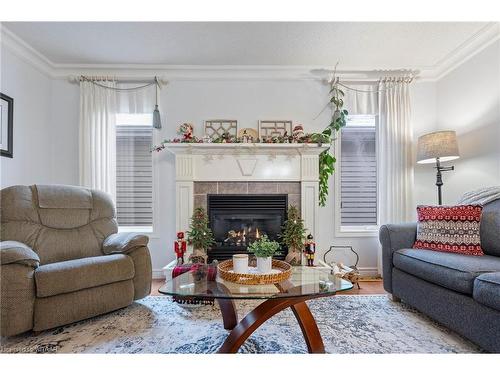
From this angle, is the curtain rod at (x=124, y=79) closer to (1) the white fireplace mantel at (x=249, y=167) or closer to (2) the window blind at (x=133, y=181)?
(2) the window blind at (x=133, y=181)

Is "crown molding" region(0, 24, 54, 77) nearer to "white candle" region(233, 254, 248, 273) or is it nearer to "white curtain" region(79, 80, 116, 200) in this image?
"white curtain" region(79, 80, 116, 200)

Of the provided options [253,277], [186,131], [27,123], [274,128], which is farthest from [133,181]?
[253,277]

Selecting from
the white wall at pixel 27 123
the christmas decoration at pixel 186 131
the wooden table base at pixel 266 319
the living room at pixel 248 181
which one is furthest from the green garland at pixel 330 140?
the white wall at pixel 27 123

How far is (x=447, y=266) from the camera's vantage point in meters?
1.86

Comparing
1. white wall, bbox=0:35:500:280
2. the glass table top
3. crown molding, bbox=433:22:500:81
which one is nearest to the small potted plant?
the glass table top

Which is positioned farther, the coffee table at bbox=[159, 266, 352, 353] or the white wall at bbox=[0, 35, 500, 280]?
the white wall at bbox=[0, 35, 500, 280]

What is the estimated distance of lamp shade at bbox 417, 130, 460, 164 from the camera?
2861 mm

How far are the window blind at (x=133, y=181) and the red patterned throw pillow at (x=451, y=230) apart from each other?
304 cm

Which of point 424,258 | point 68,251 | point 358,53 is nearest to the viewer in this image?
point 424,258

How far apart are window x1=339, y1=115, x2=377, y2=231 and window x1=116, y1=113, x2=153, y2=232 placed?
252 centimetres

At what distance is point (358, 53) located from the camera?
311cm

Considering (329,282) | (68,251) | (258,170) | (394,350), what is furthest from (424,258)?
(68,251)

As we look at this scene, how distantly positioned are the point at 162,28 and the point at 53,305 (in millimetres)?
2561
